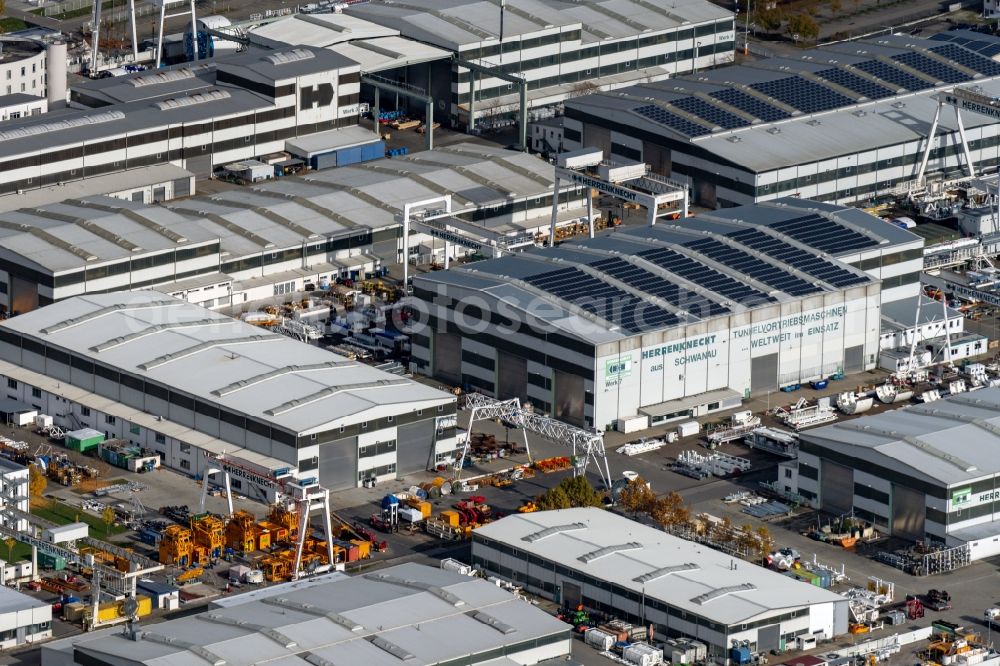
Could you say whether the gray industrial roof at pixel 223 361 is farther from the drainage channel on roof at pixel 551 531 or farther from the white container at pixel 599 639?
the white container at pixel 599 639

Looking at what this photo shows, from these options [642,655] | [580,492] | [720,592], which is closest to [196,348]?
[580,492]

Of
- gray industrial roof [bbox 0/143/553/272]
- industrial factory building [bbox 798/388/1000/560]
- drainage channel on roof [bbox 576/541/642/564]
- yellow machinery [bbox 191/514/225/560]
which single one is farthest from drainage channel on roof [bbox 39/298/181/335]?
industrial factory building [bbox 798/388/1000/560]

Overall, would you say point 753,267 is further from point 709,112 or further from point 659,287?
point 709,112

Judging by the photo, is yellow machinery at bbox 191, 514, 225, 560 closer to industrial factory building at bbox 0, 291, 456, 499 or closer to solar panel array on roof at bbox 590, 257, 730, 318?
industrial factory building at bbox 0, 291, 456, 499

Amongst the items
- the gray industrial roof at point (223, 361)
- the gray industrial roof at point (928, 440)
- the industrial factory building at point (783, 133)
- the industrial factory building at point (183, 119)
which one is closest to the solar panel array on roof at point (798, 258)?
the gray industrial roof at point (928, 440)

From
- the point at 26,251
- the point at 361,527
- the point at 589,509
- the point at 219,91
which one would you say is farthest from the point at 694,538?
the point at 219,91
